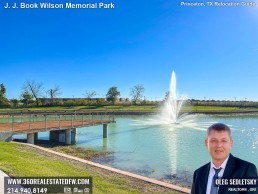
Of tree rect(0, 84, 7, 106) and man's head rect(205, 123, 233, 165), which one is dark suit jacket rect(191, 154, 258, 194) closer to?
man's head rect(205, 123, 233, 165)

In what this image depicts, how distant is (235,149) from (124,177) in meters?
12.5

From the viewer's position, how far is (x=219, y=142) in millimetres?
2482

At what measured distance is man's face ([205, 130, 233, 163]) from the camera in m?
2.48

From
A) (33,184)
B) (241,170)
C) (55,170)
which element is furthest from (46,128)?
(241,170)

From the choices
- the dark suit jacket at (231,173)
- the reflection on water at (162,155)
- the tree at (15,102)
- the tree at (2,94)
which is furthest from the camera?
the tree at (15,102)

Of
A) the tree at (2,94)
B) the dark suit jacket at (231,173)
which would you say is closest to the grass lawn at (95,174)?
the dark suit jacket at (231,173)

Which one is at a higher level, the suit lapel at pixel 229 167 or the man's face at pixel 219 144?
the man's face at pixel 219 144

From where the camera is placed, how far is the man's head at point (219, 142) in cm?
248

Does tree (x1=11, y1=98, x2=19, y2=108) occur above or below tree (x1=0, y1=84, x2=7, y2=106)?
below

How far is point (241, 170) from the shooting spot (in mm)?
2459

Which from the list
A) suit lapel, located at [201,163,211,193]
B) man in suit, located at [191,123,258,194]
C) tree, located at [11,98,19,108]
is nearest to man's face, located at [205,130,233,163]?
man in suit, located at [191,123,258,194]

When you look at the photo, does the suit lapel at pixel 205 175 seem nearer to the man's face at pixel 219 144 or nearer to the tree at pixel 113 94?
the man's face at pixel 219 144

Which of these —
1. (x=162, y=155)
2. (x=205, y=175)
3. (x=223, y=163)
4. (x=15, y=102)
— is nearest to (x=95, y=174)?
(x=162, y=155)

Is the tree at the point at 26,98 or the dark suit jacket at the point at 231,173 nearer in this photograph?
the dark suit jacket at the point at 231,173
